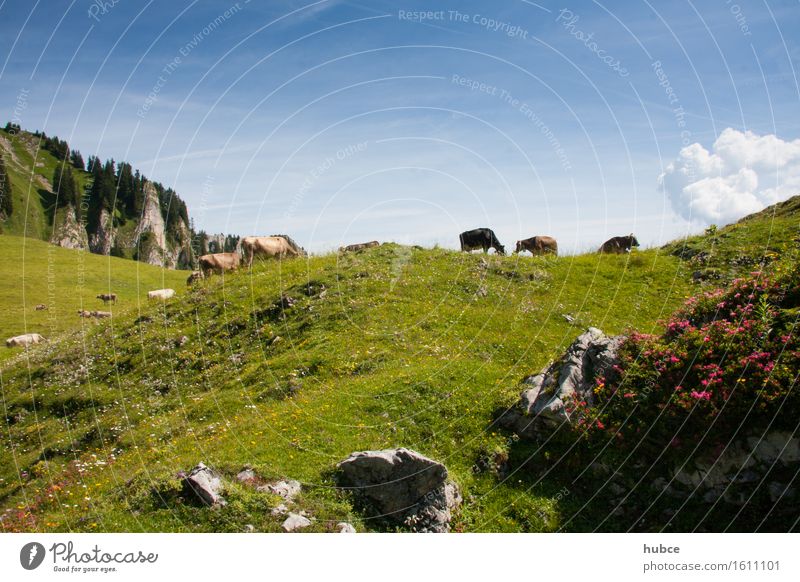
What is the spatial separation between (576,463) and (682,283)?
67.5 ft

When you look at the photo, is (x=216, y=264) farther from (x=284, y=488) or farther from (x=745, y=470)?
(x=745, y=470)

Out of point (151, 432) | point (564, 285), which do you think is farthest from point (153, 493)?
point (564, 285)

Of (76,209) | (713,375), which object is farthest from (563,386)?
(76,209)

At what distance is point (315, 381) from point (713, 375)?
13.0m

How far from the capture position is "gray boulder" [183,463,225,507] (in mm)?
11633

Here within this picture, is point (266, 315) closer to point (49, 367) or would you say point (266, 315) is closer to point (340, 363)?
point (340, 363)

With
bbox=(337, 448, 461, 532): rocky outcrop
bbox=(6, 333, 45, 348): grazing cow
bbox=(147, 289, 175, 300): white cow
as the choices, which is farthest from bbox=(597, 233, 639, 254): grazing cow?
bbox=(6, 333, 45, 348): grazing cow

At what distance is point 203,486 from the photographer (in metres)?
11.8

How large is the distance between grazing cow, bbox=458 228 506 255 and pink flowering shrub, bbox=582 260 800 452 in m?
26.4

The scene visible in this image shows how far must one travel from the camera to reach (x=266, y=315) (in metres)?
28.4

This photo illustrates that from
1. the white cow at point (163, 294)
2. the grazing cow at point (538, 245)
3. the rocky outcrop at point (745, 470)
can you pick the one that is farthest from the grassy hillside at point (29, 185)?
the rocky outcrop at point (745, 470)

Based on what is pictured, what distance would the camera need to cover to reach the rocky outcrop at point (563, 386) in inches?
582

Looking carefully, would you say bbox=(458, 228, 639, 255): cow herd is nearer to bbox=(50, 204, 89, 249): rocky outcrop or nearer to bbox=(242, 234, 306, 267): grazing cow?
bbox=(242, 234, 306, 267): grazing cow

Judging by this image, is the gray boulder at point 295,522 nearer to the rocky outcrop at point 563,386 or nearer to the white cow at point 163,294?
the rocky outcrop at point 563,386
